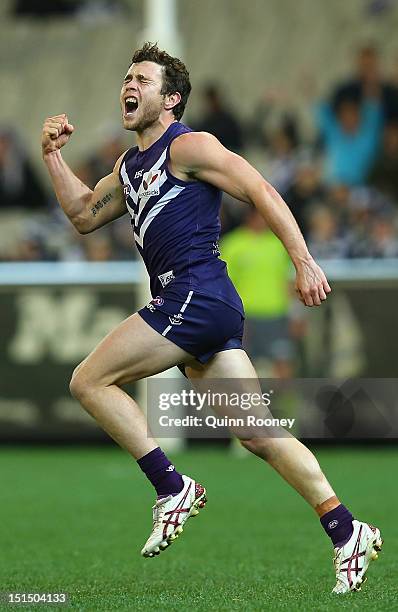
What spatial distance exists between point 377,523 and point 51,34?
1267cm

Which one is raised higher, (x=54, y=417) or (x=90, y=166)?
(x=90, y=166)

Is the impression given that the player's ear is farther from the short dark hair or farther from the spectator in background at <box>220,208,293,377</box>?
the spectator in background at <box>220,208,293,377</box>

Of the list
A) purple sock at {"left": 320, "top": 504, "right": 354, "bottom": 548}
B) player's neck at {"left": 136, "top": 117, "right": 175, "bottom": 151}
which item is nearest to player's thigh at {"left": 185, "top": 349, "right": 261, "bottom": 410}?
purple sock at {"left": 320, "top": 504, "right": 354, "bottom": 548}

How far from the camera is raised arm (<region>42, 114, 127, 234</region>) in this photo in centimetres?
668

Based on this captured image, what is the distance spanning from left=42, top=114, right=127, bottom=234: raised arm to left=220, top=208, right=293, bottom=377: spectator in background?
6.71 metres

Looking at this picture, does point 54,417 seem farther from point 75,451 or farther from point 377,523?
point 377,523

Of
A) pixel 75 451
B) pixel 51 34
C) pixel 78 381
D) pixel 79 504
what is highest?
pixel 78 381

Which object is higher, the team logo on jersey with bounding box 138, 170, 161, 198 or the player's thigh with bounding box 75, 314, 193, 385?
the team logo on jersey with bounding box 138, 170, 161, 198

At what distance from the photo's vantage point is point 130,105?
6375mm

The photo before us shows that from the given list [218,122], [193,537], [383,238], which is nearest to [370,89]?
[218,122]

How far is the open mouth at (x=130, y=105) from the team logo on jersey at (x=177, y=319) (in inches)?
37.9

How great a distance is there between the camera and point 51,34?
19938 mm

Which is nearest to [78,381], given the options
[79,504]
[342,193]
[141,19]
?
[79,504]

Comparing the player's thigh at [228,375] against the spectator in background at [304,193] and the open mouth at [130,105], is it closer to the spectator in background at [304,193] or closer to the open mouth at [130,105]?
the open mouth at [130,105]
